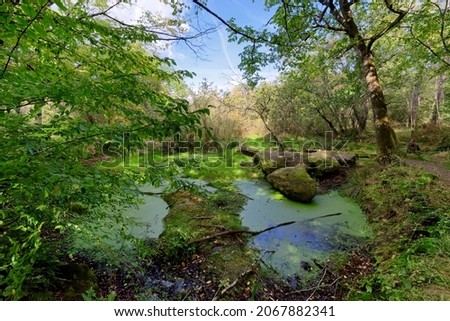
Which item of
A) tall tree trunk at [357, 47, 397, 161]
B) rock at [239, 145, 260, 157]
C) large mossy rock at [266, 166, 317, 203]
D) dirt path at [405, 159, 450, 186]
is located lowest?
large mossy rock at [266, 166, 317, 203]

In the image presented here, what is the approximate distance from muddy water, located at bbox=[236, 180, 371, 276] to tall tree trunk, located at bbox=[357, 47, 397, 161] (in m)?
1.51

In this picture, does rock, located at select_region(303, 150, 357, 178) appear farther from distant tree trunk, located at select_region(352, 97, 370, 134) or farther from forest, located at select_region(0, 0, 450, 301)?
distant tree trunk, located at select_region(352, 97, 370, 134)

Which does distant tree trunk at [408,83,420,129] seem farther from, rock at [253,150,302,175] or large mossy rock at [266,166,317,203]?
large mossy rock at [266,166,317,203]

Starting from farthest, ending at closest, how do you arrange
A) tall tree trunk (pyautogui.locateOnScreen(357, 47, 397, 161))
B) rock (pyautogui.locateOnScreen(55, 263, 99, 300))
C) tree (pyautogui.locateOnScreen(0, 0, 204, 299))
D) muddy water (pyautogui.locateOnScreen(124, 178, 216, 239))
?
tall tree trunk (pyautogui.locateOnScreen(357, 47, 397, 161)), muddy water (pyautogui.locateOnScreen(124, 178, 216, 239)), rock (pyautogui.locateOnScreen(55, 263, 99, 300)), tree (pyautogui.locateOnScreen(0, 0, 204, 299))

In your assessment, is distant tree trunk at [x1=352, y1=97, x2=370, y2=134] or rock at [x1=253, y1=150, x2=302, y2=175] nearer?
→ rock at [x1=253, y1=150, x2=302, y2=175]

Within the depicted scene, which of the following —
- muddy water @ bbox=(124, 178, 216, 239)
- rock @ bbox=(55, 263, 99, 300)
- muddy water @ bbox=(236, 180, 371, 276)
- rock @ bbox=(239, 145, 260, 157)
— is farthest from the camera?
rock @ bbox=(239, 145, 260, 157)

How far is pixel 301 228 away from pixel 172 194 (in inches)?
94.3

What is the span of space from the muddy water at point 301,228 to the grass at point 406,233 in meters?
0.28

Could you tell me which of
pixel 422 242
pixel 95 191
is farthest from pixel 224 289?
pixel 422 242

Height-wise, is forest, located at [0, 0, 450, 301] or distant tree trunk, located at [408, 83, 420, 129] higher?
distant tree trunk, located at [408, 83, 420, 129]

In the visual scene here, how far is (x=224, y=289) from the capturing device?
2.14 m

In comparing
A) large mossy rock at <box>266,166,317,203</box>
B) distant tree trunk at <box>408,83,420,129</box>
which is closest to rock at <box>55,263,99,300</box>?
large mossy rock at <box>266,166,317,203</box>

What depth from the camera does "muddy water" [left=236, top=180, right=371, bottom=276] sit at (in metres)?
2.85

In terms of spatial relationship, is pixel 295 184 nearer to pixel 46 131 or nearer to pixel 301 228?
pixel 301 228
